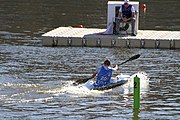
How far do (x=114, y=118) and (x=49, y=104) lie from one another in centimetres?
271

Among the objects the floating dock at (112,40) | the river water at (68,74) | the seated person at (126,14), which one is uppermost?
the seated person at (126,14)

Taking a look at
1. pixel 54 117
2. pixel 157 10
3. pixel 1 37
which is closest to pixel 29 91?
pixel 54 117

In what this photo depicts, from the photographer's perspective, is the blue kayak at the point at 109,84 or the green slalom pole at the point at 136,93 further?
the blue kayak at the point at 109,84

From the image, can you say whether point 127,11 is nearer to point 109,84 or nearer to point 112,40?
point 112,40

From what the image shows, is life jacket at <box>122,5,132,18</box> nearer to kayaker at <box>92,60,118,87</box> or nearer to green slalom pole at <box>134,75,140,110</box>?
kayaker at <box>92,60,118,87</box>

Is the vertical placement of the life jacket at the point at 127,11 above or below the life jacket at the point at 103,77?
above

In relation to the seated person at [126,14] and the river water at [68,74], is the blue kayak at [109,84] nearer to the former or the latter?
the river water at [68,74]

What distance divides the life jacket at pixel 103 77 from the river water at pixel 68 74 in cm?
44

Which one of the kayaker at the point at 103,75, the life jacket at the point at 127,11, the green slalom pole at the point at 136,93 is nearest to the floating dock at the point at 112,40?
the life jacket at the point at 127,11

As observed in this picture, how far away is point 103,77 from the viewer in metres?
28.2

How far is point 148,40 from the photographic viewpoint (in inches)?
1495

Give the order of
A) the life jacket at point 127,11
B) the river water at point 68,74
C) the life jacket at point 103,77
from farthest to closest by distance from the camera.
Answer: the life jacket at point 127,11 → the life jacket at point 103,77 → the river water at point 68,74

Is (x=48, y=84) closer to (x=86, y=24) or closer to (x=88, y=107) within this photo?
(x=88, y=107)

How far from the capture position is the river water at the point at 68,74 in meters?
24.8
